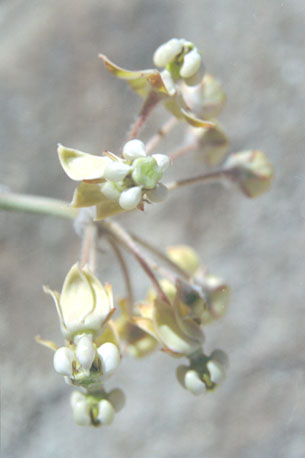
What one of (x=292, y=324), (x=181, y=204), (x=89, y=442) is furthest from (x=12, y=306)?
(x=292, y=324)

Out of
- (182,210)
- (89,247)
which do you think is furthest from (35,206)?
(182,210)

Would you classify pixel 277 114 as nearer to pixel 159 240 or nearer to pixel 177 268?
pixel 159 240

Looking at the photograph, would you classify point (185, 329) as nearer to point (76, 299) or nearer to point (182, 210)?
point (76, 299)

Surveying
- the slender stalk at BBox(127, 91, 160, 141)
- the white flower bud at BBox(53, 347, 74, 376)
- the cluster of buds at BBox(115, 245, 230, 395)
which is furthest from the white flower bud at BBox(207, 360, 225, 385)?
the slender stalk at BBox(127, 91, 160, 141)

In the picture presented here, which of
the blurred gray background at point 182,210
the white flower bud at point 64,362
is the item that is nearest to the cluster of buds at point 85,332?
the white flower bud at point 64,362

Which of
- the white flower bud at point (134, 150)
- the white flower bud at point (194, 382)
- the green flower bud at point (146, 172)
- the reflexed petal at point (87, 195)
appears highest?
the white flower bud at point (134, 150)

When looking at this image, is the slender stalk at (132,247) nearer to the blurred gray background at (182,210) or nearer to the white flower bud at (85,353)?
the white flower bud at (85,353)
